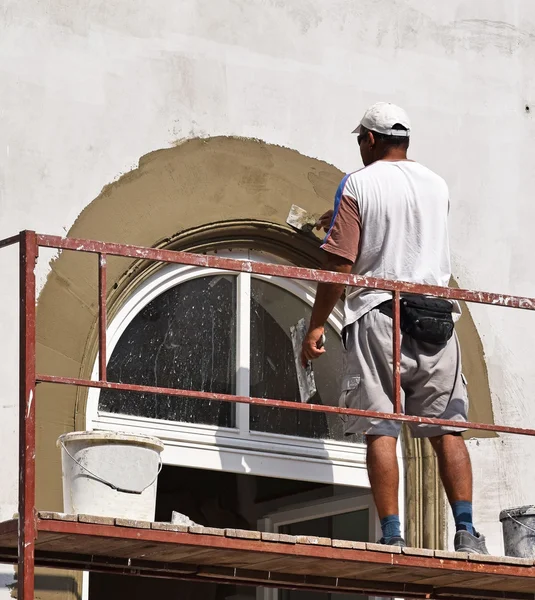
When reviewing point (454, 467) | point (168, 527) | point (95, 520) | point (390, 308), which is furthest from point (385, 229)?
point (95, 520)

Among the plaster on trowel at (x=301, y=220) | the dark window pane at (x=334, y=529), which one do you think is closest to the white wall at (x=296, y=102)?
the plaster on trowel at (x=301, y=220)

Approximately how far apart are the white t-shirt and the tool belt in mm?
69

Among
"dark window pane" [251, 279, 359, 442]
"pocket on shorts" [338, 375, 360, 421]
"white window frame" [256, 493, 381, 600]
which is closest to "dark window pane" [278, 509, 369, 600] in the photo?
"white window frame" [256, 493, 381, 600]

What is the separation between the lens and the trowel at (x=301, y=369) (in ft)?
25.5

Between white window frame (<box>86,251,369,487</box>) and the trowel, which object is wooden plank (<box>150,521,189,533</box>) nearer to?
white window frame (<box>86,251,369,487</box>)

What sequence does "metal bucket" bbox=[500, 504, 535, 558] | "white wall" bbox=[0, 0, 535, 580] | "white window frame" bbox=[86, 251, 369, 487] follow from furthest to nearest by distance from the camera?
"white window frame" bbox=[86, 251, 369, 487] → "white wall" bbox=[0, 0, 535, 580] → "metal bucket" bbox=[500, 504, 535, 558]

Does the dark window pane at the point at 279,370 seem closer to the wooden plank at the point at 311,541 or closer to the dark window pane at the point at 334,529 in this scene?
the dark window pane at the point at 334,529

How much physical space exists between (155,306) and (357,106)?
1406 mm

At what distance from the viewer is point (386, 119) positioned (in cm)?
671

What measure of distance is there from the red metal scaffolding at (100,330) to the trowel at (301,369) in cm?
125

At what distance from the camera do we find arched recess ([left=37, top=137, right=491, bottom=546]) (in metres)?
6.88

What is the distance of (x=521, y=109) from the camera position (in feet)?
27.6

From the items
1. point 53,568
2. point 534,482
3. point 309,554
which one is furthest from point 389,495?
point 534,482

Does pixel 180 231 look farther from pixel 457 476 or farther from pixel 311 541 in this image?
pixel 311 541
